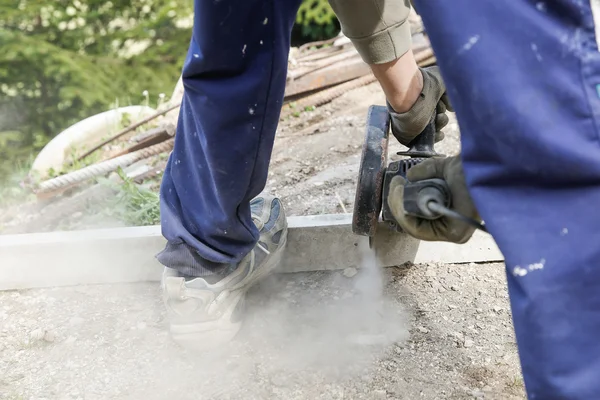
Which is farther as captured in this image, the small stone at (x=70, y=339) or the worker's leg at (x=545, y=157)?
the small stone at (x=70, y=339)

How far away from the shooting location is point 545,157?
811mm

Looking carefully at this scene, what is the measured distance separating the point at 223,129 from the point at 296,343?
0.74 meters

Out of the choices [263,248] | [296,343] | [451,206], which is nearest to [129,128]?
[263,248]

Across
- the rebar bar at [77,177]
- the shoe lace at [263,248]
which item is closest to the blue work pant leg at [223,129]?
the shoe lace at [263,248]

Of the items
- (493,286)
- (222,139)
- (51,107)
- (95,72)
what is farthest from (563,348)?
(51,107)

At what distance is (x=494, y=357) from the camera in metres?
1.71

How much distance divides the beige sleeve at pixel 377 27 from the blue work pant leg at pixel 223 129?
0.46m

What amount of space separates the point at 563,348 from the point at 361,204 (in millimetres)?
987

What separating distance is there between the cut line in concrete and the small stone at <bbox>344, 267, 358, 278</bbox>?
0.05ft

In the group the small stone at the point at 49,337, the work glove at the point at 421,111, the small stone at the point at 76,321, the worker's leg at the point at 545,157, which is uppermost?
the worker's leg at the point at 545,157

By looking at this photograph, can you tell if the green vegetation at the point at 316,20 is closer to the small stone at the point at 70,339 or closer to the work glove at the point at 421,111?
the work glove at the point at 421,111

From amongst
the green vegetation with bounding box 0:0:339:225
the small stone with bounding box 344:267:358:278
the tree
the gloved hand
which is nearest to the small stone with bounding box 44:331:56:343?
the small stone with bounding box 344:267:358:278

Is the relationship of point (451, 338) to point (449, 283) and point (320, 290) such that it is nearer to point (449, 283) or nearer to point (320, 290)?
point (449, 283)

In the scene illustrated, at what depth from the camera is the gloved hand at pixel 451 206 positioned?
1066 mm
